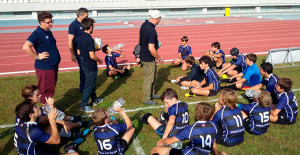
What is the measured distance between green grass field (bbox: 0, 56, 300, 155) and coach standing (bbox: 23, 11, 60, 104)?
1.01m

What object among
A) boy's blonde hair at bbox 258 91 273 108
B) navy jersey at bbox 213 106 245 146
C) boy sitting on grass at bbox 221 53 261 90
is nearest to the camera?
navy jersey at bbox 213 106 245 146

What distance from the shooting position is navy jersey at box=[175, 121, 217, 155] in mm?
3219

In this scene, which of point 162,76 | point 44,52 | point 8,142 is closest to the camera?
point 8,142

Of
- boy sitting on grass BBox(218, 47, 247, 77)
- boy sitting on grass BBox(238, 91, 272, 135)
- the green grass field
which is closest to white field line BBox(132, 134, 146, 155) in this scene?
the green grass field

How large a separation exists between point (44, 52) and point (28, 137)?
186 cm

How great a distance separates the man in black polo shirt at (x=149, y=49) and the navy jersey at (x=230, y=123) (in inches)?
81.9

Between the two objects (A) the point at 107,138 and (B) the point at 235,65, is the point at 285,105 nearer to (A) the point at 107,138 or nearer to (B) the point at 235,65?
(B) the point at 235,65

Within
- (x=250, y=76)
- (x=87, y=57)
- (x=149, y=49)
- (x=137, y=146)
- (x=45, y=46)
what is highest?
(x=45, y=46)

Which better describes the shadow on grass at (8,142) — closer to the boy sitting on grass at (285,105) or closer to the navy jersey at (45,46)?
the navy jersey at (45,46)

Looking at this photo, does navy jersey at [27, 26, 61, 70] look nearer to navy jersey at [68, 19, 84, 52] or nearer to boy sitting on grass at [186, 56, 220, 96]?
navy jersey at [68, 19, 84, 52]

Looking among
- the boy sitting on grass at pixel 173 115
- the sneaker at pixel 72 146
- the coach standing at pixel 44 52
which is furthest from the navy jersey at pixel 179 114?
the coach standing at pixel 44 52

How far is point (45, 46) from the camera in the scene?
4.48m

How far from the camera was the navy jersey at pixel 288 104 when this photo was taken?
441cm

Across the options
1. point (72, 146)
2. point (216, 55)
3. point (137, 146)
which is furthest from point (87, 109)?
point (216, 55)
